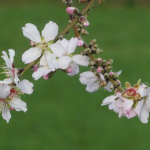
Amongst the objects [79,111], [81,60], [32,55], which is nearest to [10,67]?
[32,55]

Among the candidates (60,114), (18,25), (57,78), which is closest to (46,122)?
(60,114)

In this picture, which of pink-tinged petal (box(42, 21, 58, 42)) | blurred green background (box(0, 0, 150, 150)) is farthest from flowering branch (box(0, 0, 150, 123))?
blurred green background (box(0, 0, 150, 150))

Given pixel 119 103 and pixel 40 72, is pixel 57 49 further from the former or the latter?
pixel 119 103

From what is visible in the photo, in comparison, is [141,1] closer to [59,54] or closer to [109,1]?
[109,1]

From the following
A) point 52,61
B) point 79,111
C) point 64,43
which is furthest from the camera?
point 79,111

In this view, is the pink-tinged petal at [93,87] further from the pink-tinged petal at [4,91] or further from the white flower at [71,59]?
the pink-tinged petal at [4,91]

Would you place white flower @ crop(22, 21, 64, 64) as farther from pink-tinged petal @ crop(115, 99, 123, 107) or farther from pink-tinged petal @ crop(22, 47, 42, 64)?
pink-tinged petal @ crop(115, 99, 123, 107)

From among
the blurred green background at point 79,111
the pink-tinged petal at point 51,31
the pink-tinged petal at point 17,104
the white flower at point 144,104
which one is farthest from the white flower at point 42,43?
the blurred green background at point 79,111
